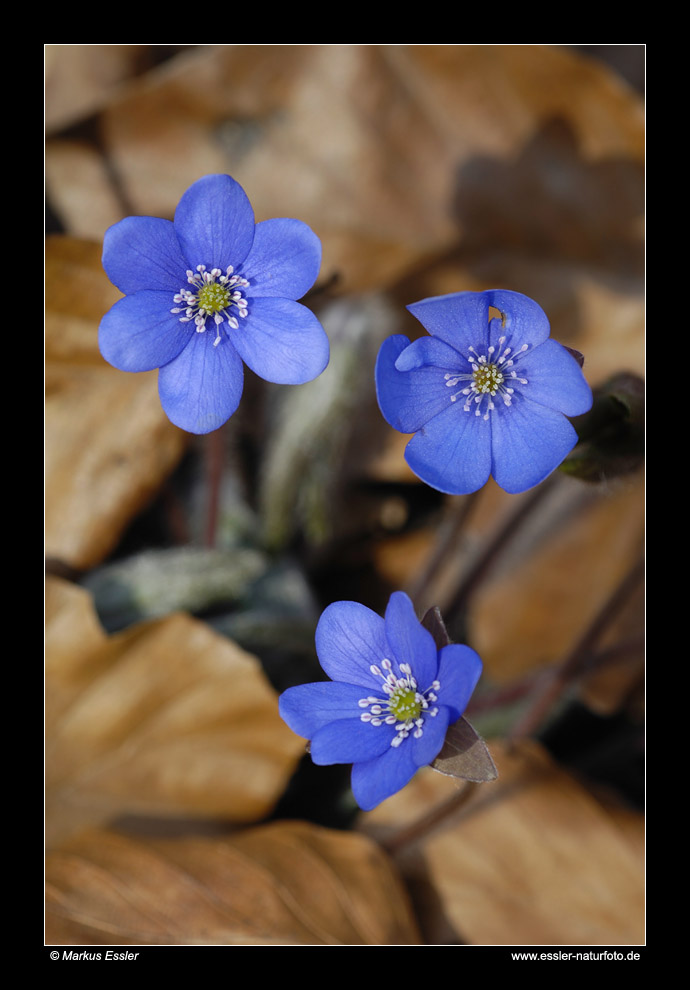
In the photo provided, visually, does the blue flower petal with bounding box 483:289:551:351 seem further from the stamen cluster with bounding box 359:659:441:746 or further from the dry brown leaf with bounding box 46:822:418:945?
the dry brown leaf with bounding box 46:822:418:945

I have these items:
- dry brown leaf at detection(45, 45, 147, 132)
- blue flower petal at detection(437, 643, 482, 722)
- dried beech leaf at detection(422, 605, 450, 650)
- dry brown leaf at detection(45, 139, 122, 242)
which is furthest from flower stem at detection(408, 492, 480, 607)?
dry brown leaf at detection(45, 45, 147, 132)

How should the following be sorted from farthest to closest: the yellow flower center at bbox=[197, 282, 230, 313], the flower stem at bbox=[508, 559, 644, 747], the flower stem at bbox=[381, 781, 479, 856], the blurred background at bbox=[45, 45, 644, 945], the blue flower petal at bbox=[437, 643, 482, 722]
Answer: the flower stem at bbox=[508, 559, 644, 747]
the blurred background at bbox=[45, 45, 644, 945]
the flower stem at bbox=[381, 781, 479, 856]
the yellow flower center at bbox=[197, 282, 230, 313]
the blue flower petal at bbox=[437, 643, 482, 722]

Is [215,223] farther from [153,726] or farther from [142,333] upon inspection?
[153,726]

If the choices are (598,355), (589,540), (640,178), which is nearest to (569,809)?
(589,540)

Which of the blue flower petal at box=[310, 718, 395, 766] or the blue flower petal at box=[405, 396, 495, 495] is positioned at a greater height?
the blue flower petal at box=[405, 396, 495, 495]

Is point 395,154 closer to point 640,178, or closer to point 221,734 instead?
point 640,178

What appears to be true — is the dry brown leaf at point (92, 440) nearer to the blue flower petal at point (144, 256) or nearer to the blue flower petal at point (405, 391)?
the blue flower petal at point (144, 256)

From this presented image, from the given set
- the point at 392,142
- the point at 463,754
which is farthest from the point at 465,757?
the point at 392,142
